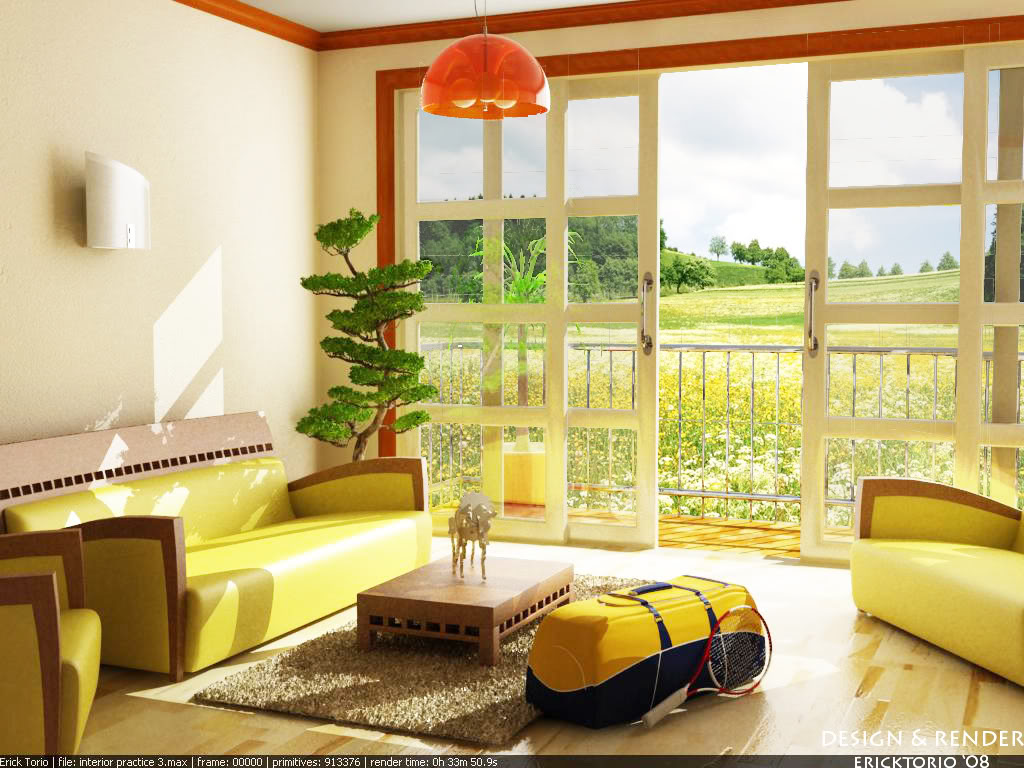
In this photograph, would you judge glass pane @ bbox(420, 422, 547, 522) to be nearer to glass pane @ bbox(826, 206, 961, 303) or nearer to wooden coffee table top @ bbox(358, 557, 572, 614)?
wooden coffee table top @ bbox(358, 557, 572, 614)

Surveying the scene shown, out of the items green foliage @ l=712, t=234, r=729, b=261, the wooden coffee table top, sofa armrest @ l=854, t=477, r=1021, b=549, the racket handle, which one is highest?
green foliage @ l=712, t=234, r=729, b=261

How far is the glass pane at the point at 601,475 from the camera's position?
5.62 m

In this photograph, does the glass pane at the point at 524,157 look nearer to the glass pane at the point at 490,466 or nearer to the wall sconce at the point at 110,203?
the glass pane at the point at 490,466

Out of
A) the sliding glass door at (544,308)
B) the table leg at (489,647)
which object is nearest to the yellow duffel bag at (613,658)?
the table leg at (489,647)

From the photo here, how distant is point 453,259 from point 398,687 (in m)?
2.99

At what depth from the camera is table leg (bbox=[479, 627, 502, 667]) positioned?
139 inches

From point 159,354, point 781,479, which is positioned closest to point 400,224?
point 159,354

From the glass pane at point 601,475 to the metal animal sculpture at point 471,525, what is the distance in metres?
1.80

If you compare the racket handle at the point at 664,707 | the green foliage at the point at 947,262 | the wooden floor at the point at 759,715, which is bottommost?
the wooden floor at the point at 759,715

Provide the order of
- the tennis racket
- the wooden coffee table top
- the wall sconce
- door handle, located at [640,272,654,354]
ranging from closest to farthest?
1. the tennis racket
2. the wooden coffee table top
3. the wall sconce
4. door handle, located at [640,272,654,354]

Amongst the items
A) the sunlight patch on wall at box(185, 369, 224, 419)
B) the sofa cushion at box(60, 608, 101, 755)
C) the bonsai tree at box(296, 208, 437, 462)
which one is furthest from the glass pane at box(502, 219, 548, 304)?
the sofa cushion at box(60, 608, 101, 755)

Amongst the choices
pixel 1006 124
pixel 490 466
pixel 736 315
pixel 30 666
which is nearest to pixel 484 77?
pixel 30 666

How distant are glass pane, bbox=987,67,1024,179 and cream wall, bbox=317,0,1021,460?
30cm

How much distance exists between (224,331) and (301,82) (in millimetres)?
1564
